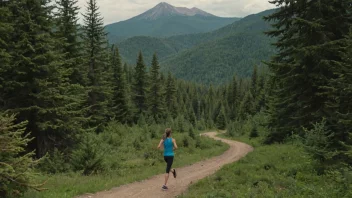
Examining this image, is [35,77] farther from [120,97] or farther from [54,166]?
[120,97]

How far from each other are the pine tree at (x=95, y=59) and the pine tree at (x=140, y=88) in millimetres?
15162

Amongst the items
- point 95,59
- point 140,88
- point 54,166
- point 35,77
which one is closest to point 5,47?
point 35,77

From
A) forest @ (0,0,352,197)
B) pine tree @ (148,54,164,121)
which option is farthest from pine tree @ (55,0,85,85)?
pine tree @ (148,54,164,121)

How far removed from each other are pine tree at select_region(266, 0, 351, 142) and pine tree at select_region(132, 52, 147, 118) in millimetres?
29340

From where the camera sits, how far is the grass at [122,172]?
10.7 meters

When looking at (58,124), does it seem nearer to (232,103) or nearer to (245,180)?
(245,180)

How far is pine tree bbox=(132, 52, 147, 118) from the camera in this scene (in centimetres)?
4553

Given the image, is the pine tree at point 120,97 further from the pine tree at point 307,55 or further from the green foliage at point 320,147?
the green foliage at point 320,147

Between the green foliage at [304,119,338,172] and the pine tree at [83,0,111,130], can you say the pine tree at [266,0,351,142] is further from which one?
the pine tree at [83,0,111,130]

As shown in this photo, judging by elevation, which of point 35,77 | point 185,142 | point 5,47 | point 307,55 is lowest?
point 185,142

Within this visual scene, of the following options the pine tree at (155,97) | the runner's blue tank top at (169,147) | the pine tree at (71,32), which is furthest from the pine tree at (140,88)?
the runner's blue tank top at (169,147)

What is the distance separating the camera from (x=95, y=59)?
29422 mm

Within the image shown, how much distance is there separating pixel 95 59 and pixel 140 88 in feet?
Answer: 57.1

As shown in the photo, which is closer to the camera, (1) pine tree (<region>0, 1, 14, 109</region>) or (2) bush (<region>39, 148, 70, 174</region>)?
(1) pine tree (<region>0, 1, 14, 109</region>)
